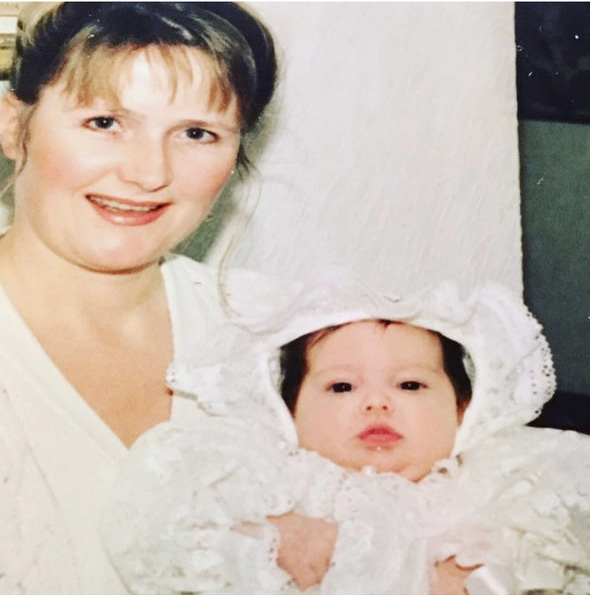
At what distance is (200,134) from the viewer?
625 millimetres

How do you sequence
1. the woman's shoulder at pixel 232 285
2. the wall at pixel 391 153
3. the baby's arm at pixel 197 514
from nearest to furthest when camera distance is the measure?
Result: the baby's arm at pixel 197 514
the woman's shoulder at pixel 232 285
the wall at pixel 391 153

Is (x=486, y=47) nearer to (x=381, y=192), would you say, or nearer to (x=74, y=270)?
(x=381, y=192)

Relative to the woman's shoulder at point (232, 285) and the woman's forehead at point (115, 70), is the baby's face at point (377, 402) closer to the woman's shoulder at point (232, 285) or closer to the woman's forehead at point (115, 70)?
the woman's shoulder at point (232, 285)

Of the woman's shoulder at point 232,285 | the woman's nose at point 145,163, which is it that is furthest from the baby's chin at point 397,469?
the woman's nose at point 145,163

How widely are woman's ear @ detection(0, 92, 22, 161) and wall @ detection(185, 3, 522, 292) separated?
215 mm

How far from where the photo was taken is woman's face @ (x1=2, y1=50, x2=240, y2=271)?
584 mm

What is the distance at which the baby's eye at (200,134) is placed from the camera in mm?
615

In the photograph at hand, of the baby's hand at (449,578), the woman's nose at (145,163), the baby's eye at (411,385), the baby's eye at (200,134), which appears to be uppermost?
the baby's eye at (200,134)

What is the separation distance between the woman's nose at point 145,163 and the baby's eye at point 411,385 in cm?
24

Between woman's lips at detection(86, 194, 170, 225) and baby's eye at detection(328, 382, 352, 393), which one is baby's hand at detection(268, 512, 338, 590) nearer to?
baby's eye at detection(328, 382, 352, 393)

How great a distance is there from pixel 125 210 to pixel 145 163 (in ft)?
0.14

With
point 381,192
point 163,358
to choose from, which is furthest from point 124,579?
point 381,192

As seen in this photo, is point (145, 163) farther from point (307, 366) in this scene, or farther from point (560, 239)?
point (560, 239)

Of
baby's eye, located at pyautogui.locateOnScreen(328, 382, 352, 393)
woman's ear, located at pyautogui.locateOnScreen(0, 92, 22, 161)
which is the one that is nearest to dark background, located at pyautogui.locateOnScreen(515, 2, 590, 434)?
baby's eye, located at pyautogui.locateOnScreen(328, 382, 352, 393)
